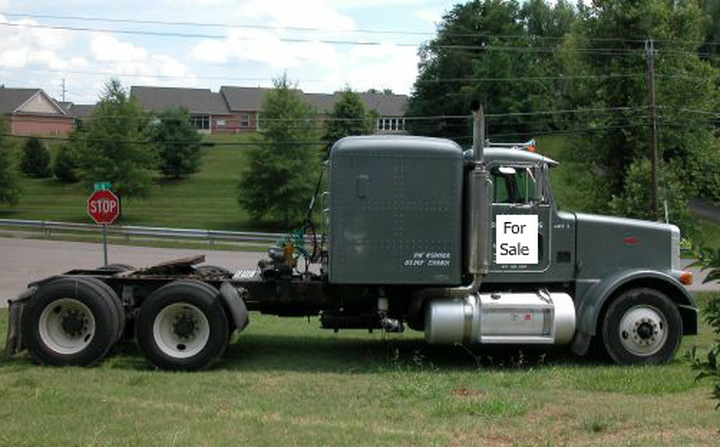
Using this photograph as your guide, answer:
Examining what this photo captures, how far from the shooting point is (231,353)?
11.1 m

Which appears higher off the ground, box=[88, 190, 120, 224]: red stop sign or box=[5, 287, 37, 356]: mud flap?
box=[88, 190, 120, 224]: red stop sign

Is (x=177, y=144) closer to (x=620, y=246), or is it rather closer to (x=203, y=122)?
(x=203, y=122)

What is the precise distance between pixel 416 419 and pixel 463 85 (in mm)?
69149

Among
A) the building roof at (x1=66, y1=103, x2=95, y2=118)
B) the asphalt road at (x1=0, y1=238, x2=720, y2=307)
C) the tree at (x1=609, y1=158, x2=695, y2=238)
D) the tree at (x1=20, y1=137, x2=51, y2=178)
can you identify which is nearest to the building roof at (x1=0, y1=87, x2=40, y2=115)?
the building roof at (x1=66, y1=103, x2=95, y2=118)

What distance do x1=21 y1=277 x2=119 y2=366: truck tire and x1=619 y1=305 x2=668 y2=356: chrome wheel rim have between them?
601cm

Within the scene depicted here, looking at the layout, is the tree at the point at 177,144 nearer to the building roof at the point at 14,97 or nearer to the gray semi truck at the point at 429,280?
the building roof at the point at 14,97

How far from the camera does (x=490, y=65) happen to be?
68.8 metres

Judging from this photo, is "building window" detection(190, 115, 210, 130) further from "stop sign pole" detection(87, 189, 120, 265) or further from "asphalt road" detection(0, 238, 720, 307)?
"stop sign pole" detection(87, 189, 120, 265)

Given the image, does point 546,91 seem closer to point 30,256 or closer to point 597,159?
point 597,159

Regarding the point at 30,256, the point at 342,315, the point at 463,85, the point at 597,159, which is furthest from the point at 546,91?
the point at 342,315

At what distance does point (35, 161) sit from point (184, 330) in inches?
2687

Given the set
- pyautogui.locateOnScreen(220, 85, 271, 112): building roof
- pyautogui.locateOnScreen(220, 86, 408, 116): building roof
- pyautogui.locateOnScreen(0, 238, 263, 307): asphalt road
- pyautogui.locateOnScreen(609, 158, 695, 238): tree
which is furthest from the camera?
pyautogui.locateOnScreen(220, 85, 271, 112): building roof

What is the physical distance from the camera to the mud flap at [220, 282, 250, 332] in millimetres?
9734

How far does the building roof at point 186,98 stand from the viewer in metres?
107
